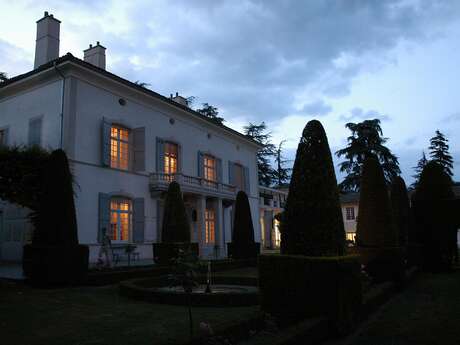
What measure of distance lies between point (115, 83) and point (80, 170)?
4.29 metres

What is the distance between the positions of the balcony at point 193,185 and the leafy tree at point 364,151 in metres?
13.8

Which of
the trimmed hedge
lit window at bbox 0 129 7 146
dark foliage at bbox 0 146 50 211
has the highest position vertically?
lit window at bbox 0 129 7 146

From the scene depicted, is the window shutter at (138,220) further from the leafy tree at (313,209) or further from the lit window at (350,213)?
the lit window at (350,213)

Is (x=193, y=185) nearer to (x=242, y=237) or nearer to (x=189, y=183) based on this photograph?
(x=189, y=183)

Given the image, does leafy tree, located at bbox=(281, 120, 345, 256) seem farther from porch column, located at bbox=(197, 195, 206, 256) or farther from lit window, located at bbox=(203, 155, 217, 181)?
lit window, located at bbox=(203, 155, 217, 181)

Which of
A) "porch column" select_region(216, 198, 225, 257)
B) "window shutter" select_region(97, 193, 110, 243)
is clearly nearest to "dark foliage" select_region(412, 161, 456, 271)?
"porch column" select_region(216, 198, 225, 257)

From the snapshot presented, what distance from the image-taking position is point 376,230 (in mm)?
10703

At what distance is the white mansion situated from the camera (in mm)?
16125

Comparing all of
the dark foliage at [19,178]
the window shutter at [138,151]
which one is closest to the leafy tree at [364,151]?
the window shutter at [138,151]

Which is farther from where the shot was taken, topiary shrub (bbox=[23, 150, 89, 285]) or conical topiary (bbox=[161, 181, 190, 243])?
conical topiary (bbox=[161, 181, 190, 243])

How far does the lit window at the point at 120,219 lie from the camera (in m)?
17.4

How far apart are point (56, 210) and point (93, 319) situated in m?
5.19

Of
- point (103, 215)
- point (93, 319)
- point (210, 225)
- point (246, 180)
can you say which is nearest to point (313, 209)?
point (93, 319)

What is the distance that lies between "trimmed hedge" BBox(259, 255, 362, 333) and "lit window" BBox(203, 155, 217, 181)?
18.2 metres
